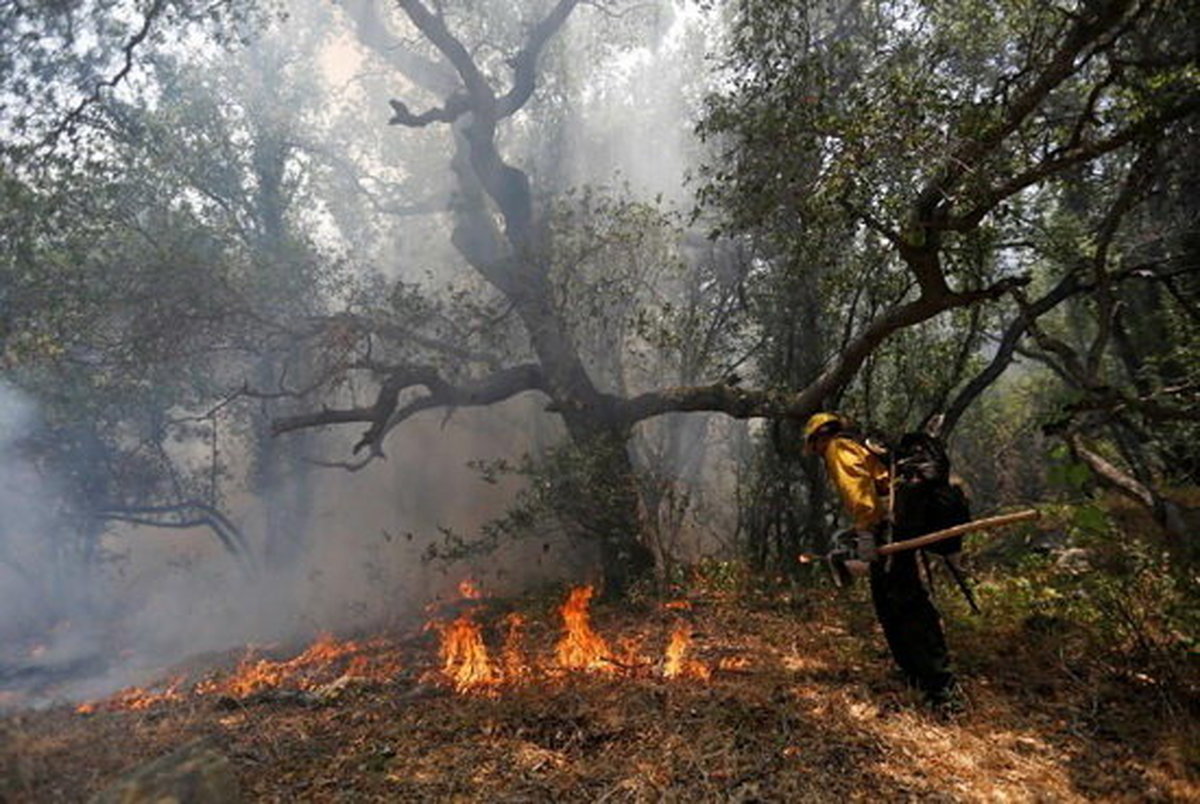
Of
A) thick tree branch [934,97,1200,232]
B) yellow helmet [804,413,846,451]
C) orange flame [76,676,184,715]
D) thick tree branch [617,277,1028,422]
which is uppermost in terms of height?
thick tree branch [934,97,1200,232]

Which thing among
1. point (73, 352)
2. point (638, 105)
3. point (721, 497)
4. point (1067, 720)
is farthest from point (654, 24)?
point (1067, 720)

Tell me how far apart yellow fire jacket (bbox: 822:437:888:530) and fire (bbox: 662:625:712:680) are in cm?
198

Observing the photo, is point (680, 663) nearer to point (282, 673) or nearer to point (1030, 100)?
point (1030, 100)

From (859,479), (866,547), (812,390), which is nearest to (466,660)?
(866,547)

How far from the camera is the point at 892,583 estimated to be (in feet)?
18.7

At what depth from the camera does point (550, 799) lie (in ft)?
14.8

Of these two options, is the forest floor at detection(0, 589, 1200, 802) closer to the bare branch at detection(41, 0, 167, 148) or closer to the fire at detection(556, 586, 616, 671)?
the fire at detection(556, 586, 616, 671)

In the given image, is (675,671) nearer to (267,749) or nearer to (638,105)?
(267,749)

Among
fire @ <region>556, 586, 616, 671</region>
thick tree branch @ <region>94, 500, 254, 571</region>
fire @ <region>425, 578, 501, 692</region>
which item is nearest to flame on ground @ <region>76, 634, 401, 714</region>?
fire @ <region>425, 578, 501, 692</region>

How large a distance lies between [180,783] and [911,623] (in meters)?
5.26

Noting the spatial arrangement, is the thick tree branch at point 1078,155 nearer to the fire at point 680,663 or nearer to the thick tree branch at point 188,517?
the fire at point 680,663

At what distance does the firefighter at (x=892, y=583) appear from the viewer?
5547mm

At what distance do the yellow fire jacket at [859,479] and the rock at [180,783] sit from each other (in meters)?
4.81

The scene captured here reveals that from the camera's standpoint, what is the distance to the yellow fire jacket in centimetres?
558
